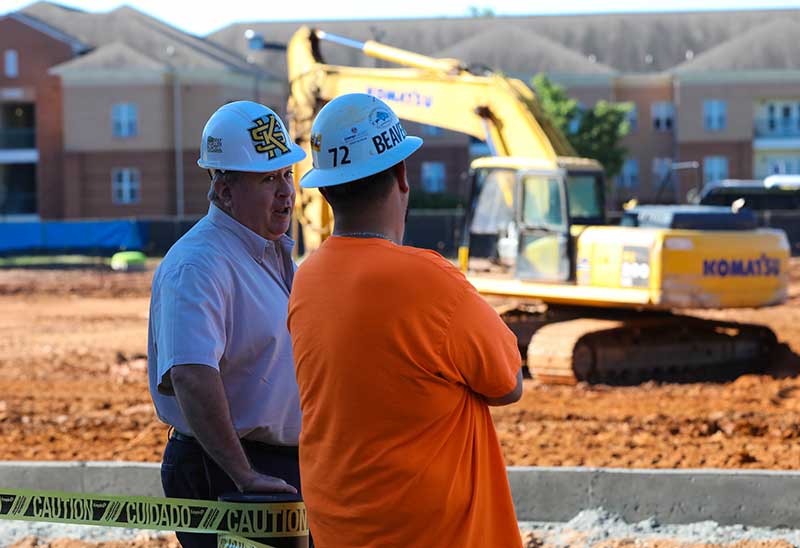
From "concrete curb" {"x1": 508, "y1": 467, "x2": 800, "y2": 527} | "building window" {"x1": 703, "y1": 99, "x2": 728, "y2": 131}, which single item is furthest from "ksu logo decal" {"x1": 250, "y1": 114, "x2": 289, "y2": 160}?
"building window" {"x1": 703, "y1": 99, "x2": 728, "y2": 131}

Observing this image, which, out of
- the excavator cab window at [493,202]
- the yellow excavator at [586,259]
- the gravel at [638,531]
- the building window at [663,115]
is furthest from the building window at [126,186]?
the gravel at [638,531]

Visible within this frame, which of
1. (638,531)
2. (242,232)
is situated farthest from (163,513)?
(638,531)

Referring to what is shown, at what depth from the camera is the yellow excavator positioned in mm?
12641

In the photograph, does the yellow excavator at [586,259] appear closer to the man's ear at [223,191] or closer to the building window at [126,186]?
the man's ear at [223,191]

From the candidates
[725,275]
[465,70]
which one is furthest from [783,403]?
[465,70]

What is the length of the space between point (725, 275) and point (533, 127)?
281 centimetres

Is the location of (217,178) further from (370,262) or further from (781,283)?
(781,283)

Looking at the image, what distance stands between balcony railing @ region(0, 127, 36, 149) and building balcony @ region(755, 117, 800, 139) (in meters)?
31.6

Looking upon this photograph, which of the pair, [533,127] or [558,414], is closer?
[558,414]

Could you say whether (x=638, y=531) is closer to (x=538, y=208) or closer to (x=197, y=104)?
(x=538, y=208)

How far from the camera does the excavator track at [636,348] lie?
13.0 meters

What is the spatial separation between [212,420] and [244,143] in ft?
2.83

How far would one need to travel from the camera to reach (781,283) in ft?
43.4

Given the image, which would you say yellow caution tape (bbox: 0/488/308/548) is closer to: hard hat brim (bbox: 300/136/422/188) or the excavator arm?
hard hat brim (bbox: 300/136/422/188)
